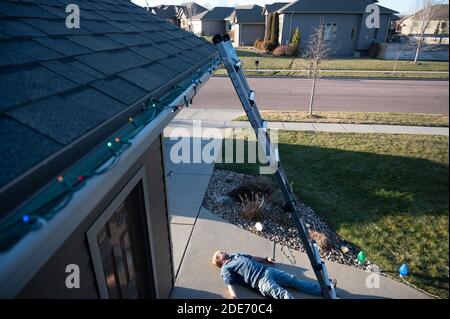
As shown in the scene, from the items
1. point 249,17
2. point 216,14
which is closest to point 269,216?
point 249,17

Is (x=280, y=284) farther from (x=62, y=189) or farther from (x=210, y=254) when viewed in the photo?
(x=62, y=189)

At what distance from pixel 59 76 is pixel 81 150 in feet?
2.49

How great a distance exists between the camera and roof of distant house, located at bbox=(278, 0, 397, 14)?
30094mm

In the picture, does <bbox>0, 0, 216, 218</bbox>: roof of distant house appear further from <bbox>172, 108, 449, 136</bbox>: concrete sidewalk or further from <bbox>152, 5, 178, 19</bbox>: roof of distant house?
<bbox>152, 5, 178, 19</bbox>: roof of distant house

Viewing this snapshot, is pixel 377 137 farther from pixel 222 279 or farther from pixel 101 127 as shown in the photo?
pixel 101 127

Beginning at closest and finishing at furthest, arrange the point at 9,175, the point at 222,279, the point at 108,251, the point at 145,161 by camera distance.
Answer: the point at 9,175
the point at 108,251
the point at 145,161
the point at 222,279

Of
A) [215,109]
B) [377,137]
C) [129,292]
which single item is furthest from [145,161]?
[215,109]

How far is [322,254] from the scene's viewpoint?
5.40 m

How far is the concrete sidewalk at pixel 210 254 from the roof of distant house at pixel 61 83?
2.18 metres

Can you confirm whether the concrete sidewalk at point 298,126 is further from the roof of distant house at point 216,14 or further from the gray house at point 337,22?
the roof of distant house at point 216,14

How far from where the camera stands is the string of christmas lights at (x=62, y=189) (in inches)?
40.4

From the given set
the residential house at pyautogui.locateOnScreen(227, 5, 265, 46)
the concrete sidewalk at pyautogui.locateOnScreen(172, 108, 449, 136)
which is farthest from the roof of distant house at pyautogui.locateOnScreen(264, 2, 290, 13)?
the concrete sidewalk at pyautogui.locateOnScreen(172, 108, 449, 136)

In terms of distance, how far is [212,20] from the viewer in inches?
1879
